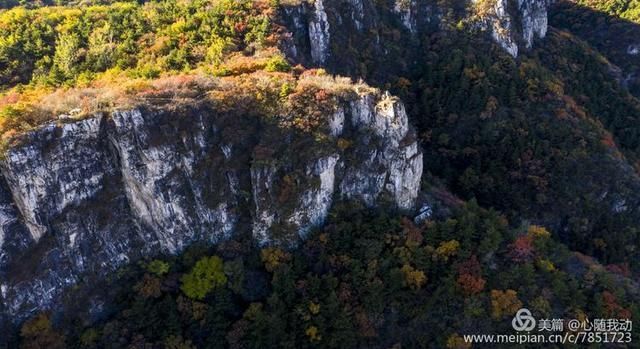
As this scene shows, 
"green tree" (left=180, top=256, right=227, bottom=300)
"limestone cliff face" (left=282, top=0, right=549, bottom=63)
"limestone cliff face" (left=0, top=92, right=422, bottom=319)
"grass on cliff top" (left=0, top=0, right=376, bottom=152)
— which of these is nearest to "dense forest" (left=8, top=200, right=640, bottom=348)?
"green tree" (left=180, top=256, right=227, bottom=300)

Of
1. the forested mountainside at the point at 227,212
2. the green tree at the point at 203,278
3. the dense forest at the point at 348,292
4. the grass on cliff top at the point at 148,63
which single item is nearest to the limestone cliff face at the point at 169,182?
the forested mountainside at the point at 227,212

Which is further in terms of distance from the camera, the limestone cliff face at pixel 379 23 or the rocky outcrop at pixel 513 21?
the rocky outcrop at pixel 513 21

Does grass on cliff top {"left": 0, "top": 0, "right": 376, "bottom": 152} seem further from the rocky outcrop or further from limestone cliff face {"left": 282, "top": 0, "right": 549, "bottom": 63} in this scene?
the rocky outcrop

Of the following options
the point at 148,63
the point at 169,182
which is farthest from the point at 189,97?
the point at 148,63

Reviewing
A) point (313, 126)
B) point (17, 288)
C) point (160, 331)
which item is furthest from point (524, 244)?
point (17, 288)

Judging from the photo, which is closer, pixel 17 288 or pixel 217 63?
pixel 17 288

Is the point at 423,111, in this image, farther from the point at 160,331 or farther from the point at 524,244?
the point at 160,331

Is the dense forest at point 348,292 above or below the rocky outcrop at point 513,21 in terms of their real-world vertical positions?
below

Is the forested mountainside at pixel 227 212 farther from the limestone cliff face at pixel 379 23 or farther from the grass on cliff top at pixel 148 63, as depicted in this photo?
the limestone cliff face at pixel 379 23

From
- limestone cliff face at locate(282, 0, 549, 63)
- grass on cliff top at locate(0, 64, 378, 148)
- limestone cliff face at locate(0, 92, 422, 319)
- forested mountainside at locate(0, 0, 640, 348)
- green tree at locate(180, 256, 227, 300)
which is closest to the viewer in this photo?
limestone cliff face at locate(0, 92, 422, 319)
